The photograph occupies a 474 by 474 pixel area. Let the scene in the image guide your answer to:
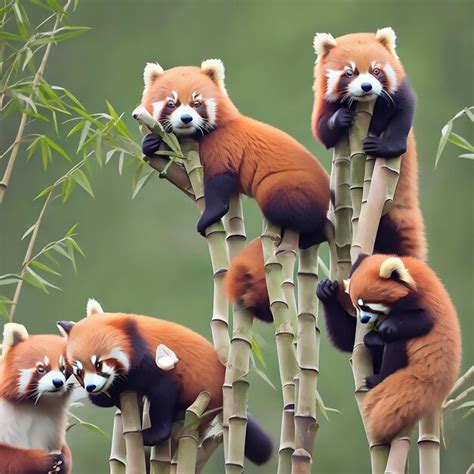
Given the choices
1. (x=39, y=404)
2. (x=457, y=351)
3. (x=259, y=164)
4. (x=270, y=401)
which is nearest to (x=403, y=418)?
(x=457, y=351)

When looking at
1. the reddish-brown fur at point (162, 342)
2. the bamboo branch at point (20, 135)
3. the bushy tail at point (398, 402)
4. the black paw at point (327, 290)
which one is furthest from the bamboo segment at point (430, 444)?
the bamboo branch at point (20, 135)

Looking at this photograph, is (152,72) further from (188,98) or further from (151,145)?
(151,145)

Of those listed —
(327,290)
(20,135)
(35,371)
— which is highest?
(20,135)

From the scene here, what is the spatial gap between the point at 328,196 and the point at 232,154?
200 millimetres

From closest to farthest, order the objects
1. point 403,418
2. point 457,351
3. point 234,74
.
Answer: point 403,418
point 457,351
point 234,74

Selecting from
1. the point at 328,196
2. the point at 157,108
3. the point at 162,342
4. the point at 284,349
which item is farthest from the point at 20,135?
the point at 284,349

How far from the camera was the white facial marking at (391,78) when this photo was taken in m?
1.99

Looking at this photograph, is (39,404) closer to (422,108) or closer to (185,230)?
(185,230)

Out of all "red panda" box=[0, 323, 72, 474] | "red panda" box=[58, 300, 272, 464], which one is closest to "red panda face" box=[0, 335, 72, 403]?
"red panda" box=[0, 323, 72, 474]

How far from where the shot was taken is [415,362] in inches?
65.5

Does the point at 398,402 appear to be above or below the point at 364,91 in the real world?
below

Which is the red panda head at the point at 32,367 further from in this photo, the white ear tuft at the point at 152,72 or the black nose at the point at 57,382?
the white ear tuft at the point at 152,72

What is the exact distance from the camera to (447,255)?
18.5 ft

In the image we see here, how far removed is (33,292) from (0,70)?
12.1 feet
